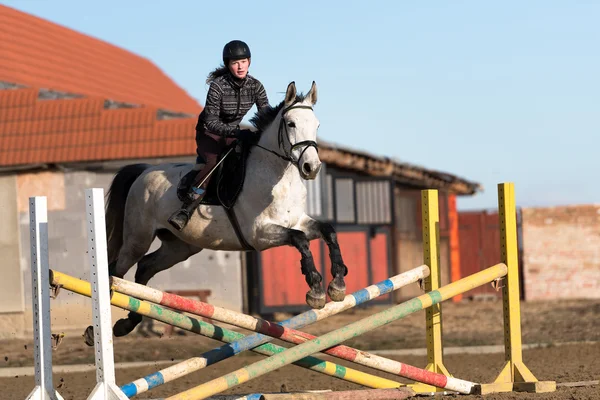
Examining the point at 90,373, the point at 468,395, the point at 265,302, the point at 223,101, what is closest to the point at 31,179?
the point at 265,302

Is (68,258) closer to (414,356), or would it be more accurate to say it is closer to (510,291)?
(414,356)

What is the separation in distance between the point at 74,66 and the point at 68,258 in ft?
22.6

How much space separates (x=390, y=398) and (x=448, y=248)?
57.3 feet

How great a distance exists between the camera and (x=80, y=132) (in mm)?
15828

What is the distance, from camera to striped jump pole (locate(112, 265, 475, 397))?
573 cm

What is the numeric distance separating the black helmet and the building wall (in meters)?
8.79

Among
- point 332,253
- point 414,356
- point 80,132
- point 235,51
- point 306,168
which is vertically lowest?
point 414,356

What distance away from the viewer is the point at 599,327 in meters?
15.1

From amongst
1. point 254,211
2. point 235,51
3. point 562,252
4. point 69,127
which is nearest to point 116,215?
point 254,211

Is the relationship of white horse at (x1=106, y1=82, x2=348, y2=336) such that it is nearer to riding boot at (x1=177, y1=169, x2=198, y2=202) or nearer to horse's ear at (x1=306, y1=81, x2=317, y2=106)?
horse's ear at (x1=306, y1=81, x2=317, y2=106)

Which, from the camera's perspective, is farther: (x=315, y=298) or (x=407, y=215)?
(x=407, y=215)

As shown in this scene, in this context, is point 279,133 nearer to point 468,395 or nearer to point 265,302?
point 468,395

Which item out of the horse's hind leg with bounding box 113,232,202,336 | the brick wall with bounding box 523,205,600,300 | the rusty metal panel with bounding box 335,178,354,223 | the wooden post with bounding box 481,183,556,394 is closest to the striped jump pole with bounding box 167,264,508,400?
the wooden post with bounding box 481,183,556,394

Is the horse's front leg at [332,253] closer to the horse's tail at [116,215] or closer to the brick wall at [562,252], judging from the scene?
the horse's tail at [116,215]
